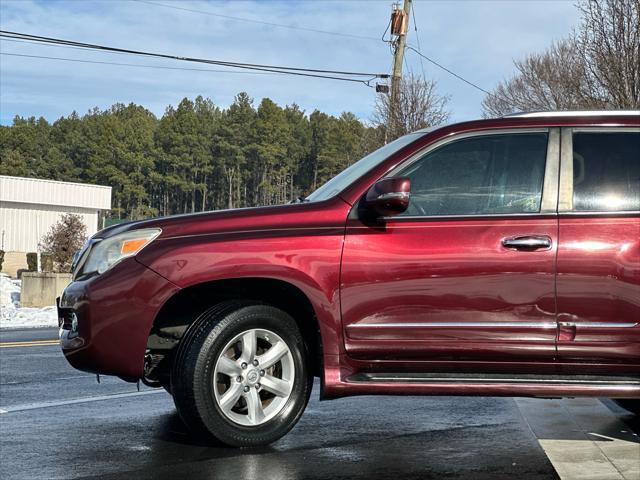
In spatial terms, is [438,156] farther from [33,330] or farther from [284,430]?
[33,330]

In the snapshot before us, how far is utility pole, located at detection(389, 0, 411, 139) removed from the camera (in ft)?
88.8

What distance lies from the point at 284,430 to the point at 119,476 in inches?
38.9

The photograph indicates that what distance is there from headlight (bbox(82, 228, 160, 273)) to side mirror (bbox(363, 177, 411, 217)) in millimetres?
1206

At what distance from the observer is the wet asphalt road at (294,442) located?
4.57 m

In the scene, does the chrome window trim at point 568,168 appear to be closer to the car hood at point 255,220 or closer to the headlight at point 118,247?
the car hood at point 255,220

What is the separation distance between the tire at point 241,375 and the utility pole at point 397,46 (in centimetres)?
2267

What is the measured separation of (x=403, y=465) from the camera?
4.69 m

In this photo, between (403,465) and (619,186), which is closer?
(403,465)

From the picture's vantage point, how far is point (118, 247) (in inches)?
198

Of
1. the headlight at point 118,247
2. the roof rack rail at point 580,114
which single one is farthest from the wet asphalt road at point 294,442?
the roof rack rail at point 580,114

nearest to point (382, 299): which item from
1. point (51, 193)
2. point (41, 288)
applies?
point (41, 288)

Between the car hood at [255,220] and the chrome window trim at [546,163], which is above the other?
the chrome window trim at [546,163]

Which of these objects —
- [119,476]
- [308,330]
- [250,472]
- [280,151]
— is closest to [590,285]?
[308,330]

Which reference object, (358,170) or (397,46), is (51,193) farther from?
(358,170)
